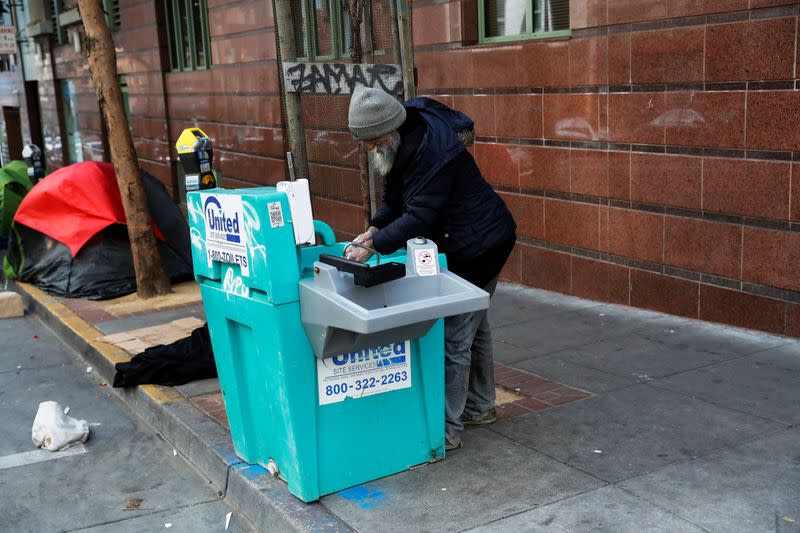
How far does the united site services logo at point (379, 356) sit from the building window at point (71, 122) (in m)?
18.4

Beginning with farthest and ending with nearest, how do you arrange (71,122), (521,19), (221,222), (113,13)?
(71,122)
(113,13)
(521,19)
(221,222)

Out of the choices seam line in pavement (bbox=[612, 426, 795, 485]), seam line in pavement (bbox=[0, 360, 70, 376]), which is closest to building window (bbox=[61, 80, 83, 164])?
seam line in pavement (bbox=[0, 360, 70, 376])

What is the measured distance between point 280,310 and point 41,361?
4617 millimetres

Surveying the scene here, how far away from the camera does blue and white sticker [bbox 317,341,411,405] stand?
13.0 ft

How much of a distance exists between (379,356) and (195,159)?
290 cm

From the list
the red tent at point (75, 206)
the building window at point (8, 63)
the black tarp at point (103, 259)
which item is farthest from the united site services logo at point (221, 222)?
the building window at point (8, 63)

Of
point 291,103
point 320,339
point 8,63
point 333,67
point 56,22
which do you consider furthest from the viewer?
point 8,63

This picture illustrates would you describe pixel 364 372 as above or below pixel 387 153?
below

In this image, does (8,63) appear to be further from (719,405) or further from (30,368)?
(719,405)

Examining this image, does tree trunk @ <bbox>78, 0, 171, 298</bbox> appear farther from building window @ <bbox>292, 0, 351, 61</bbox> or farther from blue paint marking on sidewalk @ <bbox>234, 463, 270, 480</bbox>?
blue paint marking on sidewalk @ <bbox>234, 463, 270, 480</bbox>

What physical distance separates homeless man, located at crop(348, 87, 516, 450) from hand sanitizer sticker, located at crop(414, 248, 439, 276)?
10.7 inches

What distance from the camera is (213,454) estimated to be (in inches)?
191

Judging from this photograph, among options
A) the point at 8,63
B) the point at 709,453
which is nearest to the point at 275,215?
the point at 709,453

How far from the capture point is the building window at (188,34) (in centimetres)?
1374
